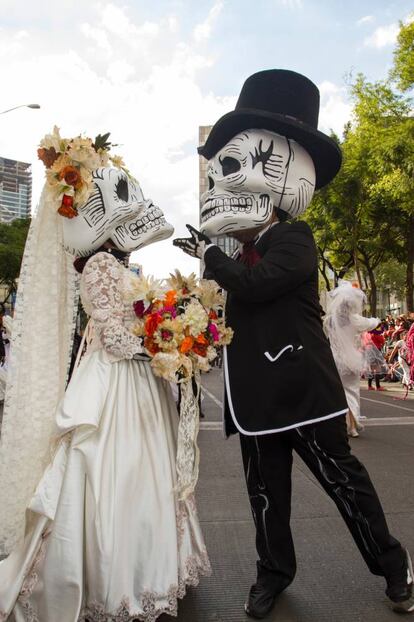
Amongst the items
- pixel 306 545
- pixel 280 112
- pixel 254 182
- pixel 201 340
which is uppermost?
pixel 280 112

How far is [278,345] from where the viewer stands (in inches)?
110

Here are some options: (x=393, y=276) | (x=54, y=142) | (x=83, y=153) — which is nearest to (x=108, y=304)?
(x=83, y=153)

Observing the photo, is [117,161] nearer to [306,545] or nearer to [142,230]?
[142,230]

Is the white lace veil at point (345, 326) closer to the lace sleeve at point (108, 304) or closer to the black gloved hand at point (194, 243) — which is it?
the black gloved hand at point (194, 243)

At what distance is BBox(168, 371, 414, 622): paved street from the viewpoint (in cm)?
281

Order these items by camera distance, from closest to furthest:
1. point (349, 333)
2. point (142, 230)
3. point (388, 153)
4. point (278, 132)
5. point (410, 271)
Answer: point (278, 132) → point (142, 230) → point (349, 333) → point (388, 153) → point (410, 271)

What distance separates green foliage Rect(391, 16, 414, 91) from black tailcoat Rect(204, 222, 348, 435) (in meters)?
15.4

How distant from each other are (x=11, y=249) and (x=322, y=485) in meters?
31.1

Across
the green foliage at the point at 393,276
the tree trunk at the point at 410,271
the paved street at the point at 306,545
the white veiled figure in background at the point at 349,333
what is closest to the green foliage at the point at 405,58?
the tree trunk at the point at 410,271

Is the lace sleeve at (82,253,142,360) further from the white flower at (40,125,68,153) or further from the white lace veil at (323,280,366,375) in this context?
the white lace veil at (323,280,366,375)

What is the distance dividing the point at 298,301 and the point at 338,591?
149 centimetres

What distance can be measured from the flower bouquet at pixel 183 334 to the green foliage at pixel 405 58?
15.5 m

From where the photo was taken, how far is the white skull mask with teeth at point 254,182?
2990 mm

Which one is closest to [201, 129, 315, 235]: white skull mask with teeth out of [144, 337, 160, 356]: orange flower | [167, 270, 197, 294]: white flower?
[167, 270, 197, 294]: white flower
